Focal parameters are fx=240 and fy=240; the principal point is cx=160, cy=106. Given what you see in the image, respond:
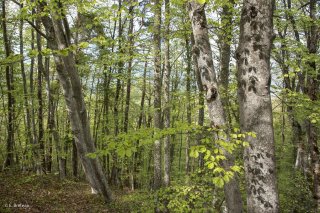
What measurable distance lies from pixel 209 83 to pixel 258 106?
1.04m

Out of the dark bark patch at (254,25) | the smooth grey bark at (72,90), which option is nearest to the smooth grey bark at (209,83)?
the dark bark patch at (254,25)

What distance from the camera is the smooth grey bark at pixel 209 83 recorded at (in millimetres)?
3648

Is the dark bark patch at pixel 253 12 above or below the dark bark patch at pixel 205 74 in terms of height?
above

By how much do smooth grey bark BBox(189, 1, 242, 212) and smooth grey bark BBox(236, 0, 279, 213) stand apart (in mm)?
774

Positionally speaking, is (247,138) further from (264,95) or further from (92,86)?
(92,86)

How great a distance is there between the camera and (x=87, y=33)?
1616cm

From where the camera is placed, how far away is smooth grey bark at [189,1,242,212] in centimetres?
365

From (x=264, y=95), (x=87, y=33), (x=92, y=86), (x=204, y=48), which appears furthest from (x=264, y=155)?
(x=92, y=86)

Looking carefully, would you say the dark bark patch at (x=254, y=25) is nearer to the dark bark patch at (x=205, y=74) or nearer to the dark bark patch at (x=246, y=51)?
the dark bark patch at (x=246, y=51)

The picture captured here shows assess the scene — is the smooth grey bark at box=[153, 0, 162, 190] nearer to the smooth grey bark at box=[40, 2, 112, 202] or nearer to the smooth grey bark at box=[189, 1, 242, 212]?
the smooth grey bark at box=[40, 2, 112, 202]

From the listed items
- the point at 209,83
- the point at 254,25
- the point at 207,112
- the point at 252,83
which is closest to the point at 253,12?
the point at 254,25

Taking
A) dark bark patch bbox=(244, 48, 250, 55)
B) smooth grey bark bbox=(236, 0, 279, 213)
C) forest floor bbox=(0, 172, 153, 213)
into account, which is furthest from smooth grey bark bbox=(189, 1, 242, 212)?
forest floor bbox=(0, 172, 153, 213)

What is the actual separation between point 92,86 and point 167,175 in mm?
15048

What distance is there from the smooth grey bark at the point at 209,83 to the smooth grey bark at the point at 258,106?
0.77m
